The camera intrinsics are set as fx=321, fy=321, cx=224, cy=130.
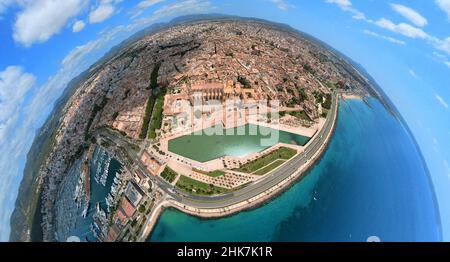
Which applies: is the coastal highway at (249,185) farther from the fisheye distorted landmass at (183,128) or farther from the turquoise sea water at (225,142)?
the turquoise sea water at (225,142)

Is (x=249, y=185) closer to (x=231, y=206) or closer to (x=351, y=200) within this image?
(x=231, y=206)

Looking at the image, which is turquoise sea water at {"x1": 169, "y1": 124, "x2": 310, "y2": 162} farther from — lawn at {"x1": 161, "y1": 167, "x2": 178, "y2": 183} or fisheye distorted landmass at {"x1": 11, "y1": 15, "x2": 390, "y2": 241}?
lawn at {"x1": 161, "y1": 167, "x2": 178, "y2": 183}

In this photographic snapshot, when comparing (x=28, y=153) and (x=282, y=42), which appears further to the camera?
(x=282, y=42)

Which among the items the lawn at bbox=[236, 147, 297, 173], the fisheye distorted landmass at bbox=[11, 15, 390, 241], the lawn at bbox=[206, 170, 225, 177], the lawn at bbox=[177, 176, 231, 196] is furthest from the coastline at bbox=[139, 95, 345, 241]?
the lawn at bbox=[206, 170, 225, 177]

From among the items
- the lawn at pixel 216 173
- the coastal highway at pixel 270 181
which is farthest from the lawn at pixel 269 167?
the lawn at pixel 216 173

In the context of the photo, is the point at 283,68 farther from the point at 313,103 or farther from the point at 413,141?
the point at 413,141
